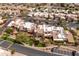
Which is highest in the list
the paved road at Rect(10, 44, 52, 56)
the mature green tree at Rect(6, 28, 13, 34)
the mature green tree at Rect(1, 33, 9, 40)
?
the mature green tree at Rect(6, 28, 13, 34)

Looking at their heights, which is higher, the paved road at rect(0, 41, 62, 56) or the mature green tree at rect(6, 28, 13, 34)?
the mature green tree at rect(6, 28, 13, 34)

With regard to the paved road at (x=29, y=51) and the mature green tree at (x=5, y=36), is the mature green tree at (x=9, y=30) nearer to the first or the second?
the mature green tree at (x=5, y=36)

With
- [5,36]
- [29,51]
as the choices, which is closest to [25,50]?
[29,51]

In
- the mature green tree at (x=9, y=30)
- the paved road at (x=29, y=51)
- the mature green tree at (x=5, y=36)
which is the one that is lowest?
the paved road at (x=29, y=51)

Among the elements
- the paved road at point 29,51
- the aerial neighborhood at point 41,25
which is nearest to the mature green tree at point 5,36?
the aerial neighborhood at point 41,25

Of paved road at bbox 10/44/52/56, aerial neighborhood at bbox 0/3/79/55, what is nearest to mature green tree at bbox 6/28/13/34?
aerial neighborhood at bbox 0/3/79/55

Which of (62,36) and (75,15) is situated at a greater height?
(75,15)

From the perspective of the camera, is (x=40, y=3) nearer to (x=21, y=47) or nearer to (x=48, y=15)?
(x=48, y=15)

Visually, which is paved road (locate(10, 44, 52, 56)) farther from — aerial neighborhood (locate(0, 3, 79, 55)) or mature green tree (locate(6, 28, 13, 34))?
mature green tree (locate(6, 28, 13, 34))

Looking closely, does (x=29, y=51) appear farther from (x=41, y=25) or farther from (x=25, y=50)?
(x=41, y=25)

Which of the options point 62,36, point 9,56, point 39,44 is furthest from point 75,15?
point 9,56

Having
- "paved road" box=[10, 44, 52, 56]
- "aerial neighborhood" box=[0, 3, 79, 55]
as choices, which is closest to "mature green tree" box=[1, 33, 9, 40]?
"aerial neighborhood" box=[0, 3, 79, 55]
